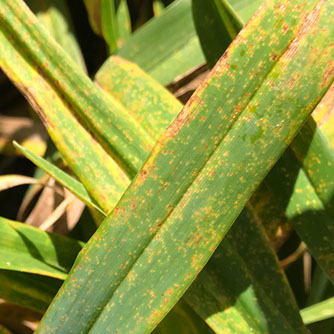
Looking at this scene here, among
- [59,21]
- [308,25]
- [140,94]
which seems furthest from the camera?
[59,21]

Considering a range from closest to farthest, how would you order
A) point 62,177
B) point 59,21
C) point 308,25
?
point 308,25 < point 62,177 < point 59,21

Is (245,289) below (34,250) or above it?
below

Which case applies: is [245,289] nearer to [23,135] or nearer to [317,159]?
[317,159]

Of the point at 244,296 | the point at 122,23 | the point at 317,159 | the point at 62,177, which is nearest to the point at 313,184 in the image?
the point at 317,159

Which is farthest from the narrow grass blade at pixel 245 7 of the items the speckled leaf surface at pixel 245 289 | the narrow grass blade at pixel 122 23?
the speckled leaf surface at pixel 245 289

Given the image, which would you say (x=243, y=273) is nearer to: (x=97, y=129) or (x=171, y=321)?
(x=171, y=321)

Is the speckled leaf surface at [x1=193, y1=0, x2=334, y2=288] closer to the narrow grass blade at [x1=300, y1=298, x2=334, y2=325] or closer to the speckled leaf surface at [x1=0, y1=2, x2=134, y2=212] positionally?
the narrow grass blade at [x1=300, y1=298, x2=334, y2=325]

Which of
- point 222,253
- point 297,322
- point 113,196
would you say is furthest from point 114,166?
point 297,322

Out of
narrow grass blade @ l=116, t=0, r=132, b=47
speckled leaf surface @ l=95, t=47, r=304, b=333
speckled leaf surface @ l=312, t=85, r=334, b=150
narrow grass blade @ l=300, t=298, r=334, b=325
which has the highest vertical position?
narrow grass blade @ l=116, t=0, r=132, b=47

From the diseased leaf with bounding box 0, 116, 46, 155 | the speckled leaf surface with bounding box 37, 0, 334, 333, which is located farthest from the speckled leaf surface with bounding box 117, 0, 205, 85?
the speckled leaf surface with bounding box 37, 0, 334, 333
